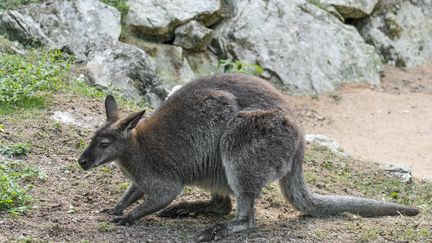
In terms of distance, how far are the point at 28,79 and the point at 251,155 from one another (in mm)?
4063

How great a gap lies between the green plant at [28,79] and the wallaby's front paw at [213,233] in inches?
138

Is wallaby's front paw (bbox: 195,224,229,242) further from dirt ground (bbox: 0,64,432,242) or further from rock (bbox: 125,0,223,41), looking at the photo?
rock (bbox: 125,0,223,41)

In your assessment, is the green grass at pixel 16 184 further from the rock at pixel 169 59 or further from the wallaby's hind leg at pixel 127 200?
the rock at pixel 169 59

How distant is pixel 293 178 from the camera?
7.38 meters

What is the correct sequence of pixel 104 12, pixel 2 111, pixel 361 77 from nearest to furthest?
pixel 2 111, pixel 104 12, pixel 361 77

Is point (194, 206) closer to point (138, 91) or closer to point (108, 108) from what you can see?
point (108, 108)

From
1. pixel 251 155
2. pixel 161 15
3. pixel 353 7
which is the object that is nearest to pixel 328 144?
pixel 251 155

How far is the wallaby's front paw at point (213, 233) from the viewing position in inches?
264

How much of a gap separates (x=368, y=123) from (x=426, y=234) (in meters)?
7.90

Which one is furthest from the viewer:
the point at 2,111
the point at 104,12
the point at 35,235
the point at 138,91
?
the point at 104,12

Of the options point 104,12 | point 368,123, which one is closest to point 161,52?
point 104,12

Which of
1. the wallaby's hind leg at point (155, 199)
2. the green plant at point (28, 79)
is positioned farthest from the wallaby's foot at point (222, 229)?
the green plant at point (28, 79)

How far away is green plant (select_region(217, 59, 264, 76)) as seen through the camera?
1428cm

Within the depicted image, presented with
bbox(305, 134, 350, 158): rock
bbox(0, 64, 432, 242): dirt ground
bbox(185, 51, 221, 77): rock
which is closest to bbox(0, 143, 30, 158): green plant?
bbox(0, 64, 432, 242): dirt ground
